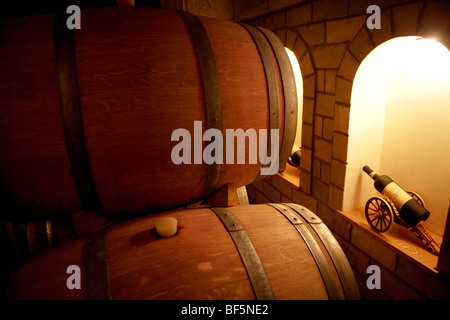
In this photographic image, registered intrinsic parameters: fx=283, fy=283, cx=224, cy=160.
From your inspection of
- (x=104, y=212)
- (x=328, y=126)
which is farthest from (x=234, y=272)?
(x=328, y=126)

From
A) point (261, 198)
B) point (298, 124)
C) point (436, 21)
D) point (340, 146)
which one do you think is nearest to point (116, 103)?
point (436, 21)

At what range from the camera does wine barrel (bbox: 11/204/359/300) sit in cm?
94

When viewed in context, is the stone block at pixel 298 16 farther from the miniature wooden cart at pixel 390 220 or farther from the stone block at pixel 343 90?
the miniature wooden cart at pixel 390 220

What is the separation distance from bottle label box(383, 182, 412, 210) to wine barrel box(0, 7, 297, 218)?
1.72 metres

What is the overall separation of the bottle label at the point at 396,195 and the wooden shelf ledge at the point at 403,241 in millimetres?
279

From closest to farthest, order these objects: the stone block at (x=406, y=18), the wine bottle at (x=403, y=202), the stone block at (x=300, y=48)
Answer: the stone block at (x=406, y=18) → the wine bottle at (x=403, y=202) → the stone block at (x=300, y=48)

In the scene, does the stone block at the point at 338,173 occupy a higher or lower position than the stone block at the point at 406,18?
lower

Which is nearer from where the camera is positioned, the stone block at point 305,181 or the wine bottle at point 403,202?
the wine bottle at point 403,202

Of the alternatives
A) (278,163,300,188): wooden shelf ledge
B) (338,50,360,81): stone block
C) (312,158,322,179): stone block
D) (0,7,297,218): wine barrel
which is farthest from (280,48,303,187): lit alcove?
(0,7,297,218): wine barrel

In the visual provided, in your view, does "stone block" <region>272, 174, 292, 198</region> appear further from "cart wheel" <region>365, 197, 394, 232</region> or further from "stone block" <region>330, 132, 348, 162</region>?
"cart wheel" <region>365, 197, 394, 232</region>

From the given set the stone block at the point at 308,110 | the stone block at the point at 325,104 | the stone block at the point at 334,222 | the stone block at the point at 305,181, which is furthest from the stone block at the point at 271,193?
the stone block at the point at 325,104

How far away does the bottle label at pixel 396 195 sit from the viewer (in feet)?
7.71
